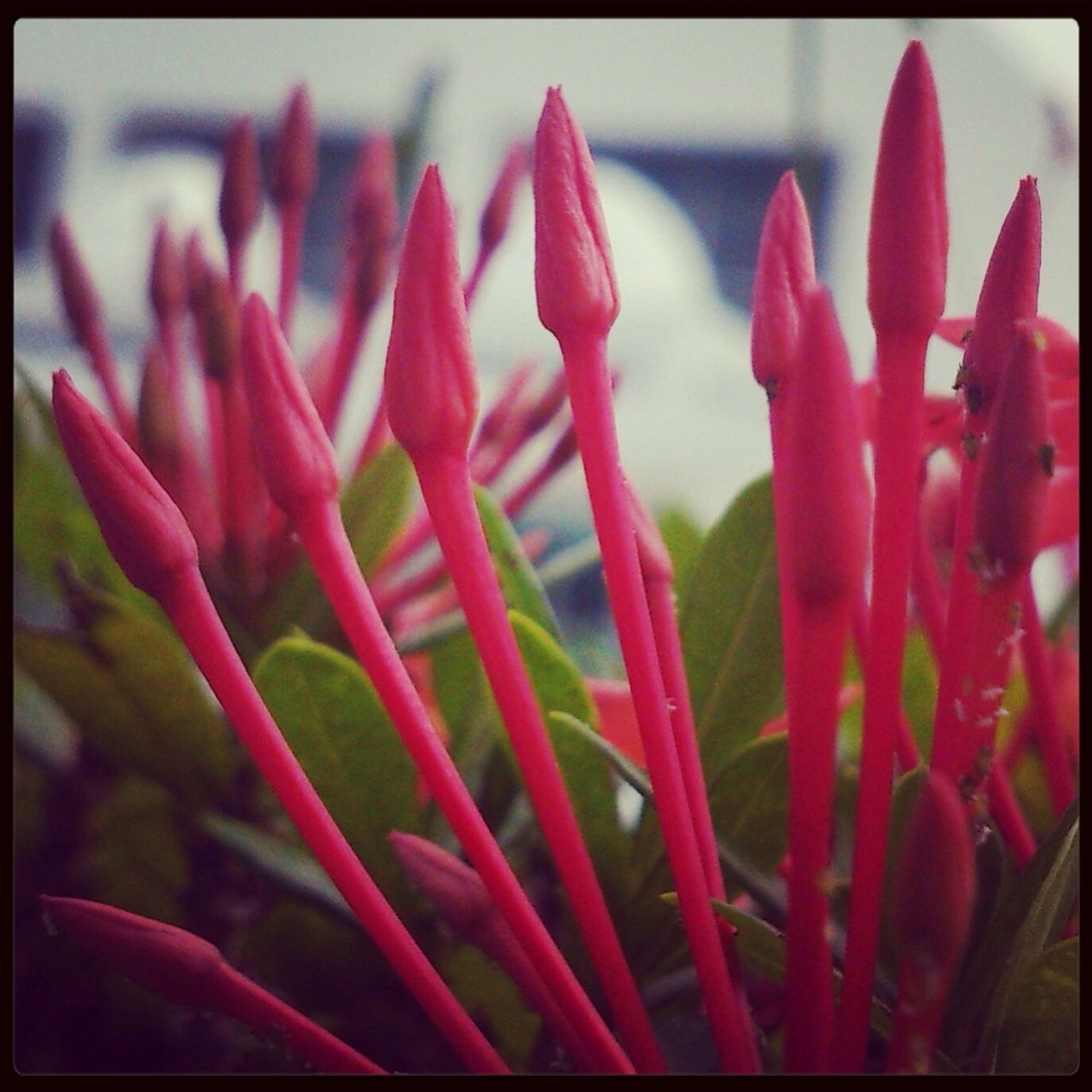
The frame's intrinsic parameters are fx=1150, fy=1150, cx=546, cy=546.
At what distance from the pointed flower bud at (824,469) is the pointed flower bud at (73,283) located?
0.32m

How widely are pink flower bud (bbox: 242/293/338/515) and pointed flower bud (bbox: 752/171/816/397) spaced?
0.25 feet

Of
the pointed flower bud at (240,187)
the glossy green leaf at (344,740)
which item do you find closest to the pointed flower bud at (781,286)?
the glossy green leaf at (344,740)

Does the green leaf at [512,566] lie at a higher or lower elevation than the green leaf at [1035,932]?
higher

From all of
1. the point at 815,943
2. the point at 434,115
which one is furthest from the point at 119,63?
the point at 815,943

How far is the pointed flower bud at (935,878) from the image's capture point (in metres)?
0.13

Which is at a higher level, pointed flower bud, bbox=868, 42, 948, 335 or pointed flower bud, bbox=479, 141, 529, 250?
pointed flower bud, bbox=479, 141, 529, 250

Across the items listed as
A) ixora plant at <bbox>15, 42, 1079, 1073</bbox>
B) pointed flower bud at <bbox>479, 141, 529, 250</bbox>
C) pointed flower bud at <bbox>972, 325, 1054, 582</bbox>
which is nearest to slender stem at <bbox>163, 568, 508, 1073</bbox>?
ixora plant at <bbox>15, 42, 1079, 1073</bbox>

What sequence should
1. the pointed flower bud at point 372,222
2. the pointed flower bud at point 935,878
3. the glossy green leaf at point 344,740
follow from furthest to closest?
the pointed flower bud at point 372,222 < the glossy green leaf at point 344,740 < the pointed flower bud at point 935,878

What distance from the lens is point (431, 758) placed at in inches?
7.5

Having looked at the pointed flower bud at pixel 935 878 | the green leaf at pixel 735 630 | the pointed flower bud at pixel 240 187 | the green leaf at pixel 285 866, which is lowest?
the green leaf at pixel 285 866

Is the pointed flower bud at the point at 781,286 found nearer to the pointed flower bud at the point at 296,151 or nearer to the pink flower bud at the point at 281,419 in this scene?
the pink flower bud at the point at 281,419

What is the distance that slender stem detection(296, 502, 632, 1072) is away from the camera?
0.19 meters

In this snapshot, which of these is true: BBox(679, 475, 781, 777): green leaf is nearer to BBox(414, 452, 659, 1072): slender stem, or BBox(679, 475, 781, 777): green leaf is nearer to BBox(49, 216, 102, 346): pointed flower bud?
BBox(414, 452, 659, 1072): slender stem

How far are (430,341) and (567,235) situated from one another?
3 centimetres
